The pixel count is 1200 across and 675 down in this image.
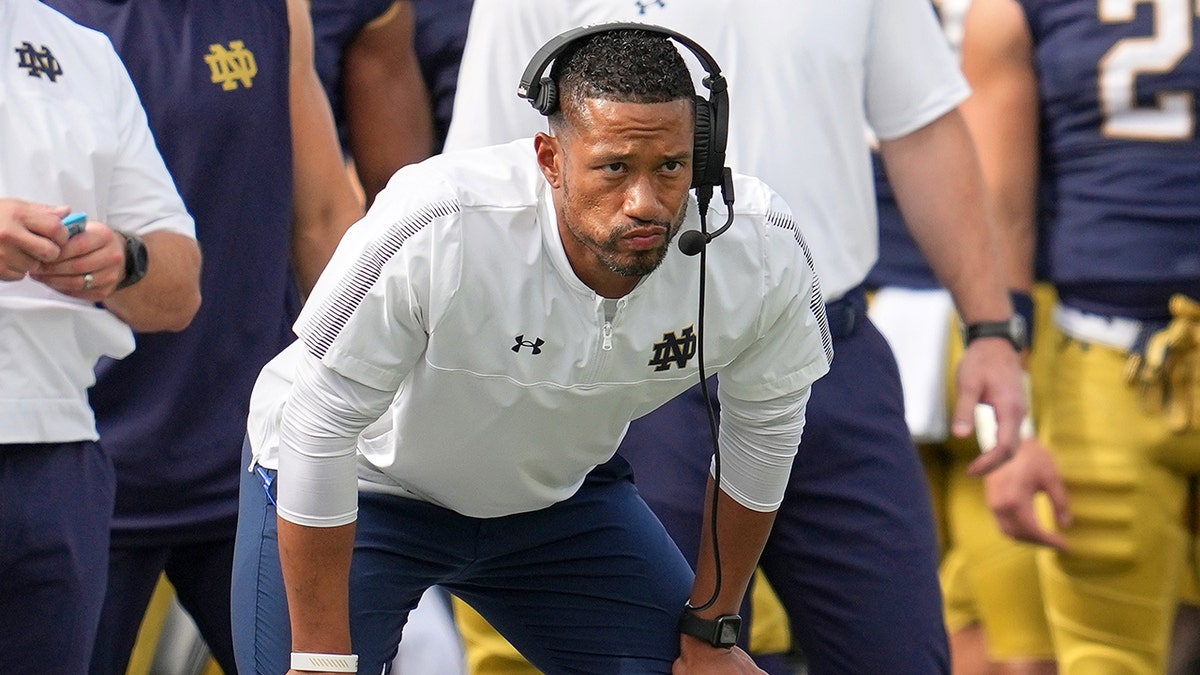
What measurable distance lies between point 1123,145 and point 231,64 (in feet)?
7.37

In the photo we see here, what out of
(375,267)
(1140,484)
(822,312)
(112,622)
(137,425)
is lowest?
(1140,484)

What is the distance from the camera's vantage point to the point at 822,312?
3139 millimetres

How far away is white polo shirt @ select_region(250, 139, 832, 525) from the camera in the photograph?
9.12ft

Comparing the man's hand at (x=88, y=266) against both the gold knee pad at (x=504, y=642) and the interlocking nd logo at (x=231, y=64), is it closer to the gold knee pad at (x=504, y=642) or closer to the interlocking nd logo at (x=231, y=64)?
the interlocking nd logo at (x=231, y=64)

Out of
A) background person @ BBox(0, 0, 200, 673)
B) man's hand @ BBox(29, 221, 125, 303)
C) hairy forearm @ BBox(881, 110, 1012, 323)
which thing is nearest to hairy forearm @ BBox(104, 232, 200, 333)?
background person @ BBox(0, 0, 200, 673)

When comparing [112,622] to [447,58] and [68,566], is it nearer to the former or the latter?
[68,566]

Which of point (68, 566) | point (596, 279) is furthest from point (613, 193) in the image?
point (68, 566)

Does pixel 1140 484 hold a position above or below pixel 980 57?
below

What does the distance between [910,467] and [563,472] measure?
0.88 metres

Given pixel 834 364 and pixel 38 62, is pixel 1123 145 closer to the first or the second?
pixel 834 364

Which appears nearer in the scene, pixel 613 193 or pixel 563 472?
pixel 613 193

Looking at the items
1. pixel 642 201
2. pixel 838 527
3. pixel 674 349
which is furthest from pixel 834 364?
pixel 642 201

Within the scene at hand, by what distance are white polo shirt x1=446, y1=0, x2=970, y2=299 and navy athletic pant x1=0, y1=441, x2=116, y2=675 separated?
97cm

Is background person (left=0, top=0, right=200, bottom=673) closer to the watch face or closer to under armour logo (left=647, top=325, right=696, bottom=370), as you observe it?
under armour logo (left=647, top=325, right=696, bottom=370)
